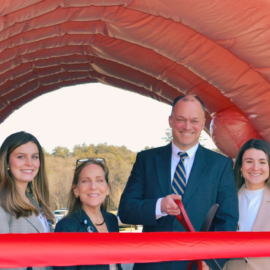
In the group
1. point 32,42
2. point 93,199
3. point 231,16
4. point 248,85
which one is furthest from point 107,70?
point 93,199

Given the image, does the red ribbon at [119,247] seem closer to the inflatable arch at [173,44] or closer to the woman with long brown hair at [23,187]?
the woman with long brown hair at [23,187]

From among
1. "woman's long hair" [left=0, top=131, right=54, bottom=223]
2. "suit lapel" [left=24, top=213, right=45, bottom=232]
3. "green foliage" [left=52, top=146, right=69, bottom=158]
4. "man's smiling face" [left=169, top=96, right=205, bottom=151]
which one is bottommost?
"suit lapel" [left=24, top=213, right=45, bottom=232]

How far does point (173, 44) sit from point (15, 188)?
1.79 metres

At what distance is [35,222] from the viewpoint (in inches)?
71.6

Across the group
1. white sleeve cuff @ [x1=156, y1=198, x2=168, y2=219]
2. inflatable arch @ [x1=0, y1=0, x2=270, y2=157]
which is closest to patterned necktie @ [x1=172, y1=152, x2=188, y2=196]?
white sleeve cuff @ [x1=156, y1=198, x2=168, y2=219]

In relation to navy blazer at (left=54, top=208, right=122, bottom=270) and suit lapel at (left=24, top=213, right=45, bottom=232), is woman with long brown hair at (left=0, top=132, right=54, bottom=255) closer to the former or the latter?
suit lapel at (left=24, top=213, right=45, bottom=232)

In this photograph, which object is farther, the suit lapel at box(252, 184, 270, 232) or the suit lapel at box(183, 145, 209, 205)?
the suit lapel at box(252, 184, 270, 232)

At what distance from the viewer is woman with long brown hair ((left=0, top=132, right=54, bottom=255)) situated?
1761mm

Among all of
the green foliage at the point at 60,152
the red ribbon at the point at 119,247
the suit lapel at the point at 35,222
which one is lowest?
the red ribbon at the point at 119,247

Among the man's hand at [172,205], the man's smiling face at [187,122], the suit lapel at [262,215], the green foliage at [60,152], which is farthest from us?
the green foliage at [60,152]

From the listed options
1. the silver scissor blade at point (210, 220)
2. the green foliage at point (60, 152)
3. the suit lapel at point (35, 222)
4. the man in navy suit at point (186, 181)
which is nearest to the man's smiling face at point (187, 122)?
the man in navy suit at point (186, 181)

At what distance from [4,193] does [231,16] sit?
1.74m

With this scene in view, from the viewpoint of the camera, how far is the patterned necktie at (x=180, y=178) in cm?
186

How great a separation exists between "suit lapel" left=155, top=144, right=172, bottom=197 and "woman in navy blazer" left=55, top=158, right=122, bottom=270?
27cm
